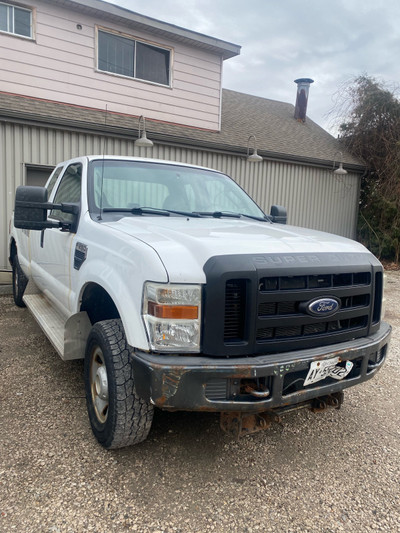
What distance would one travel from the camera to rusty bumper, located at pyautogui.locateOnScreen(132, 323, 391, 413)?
1.97m

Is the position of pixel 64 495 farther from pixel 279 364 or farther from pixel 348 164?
Answer: pixel 348 164

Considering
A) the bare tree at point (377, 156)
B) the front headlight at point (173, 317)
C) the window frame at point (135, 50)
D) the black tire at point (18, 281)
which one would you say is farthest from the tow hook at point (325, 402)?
the bare tree at point (377, 156)

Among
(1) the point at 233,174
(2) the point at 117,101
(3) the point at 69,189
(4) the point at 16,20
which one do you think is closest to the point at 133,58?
(2) the point at 117,101

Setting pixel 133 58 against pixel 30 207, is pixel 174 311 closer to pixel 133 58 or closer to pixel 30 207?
pixel 30 207

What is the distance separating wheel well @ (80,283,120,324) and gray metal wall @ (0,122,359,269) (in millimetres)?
2773

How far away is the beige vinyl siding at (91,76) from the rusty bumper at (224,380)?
770cm

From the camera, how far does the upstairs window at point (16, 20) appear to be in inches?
301

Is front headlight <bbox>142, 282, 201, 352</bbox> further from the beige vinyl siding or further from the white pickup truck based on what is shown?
the beige vinyl siding

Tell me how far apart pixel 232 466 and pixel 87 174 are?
2.50 metres

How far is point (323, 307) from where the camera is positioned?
7.45ft

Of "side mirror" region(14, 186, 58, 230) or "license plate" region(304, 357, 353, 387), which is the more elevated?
"side mirror" region(14, 186, 58, 230)

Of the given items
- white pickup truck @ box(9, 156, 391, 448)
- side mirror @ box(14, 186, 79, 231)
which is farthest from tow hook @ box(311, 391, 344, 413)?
side mirror @ box(14, 186, 79, 231)

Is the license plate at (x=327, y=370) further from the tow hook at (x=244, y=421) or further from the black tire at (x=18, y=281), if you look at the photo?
the black tire at (x=18, y=281)

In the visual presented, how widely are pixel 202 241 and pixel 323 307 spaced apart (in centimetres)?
79
